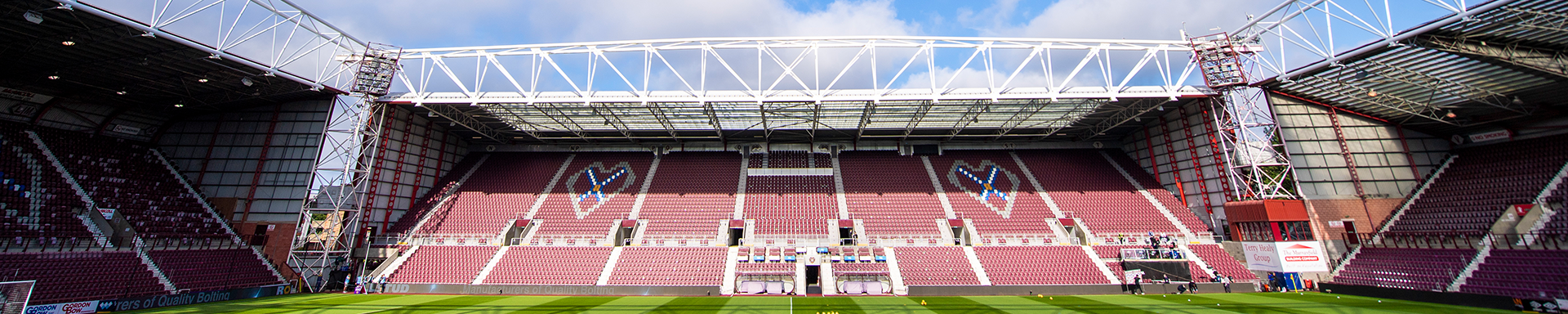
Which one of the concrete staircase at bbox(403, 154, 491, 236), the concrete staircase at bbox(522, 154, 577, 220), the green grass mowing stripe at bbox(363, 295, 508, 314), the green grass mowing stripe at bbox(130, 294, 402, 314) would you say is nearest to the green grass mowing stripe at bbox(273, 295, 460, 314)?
the green grass mowing stripe at bbox(363, 295, 508, 314)

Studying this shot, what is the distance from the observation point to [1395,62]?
789 inches

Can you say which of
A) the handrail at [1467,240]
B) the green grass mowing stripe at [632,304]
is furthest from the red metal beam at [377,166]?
the handrail at [1467,240]

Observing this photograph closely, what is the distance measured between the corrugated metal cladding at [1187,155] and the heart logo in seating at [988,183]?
7605 millimetres

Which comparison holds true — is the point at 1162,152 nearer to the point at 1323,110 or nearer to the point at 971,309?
the point at 1323,110

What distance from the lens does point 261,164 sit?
2698 cm

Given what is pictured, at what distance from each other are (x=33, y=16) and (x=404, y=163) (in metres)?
14.2

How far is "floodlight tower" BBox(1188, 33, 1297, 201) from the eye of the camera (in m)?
24.0

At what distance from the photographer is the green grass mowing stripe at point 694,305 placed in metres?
17.2

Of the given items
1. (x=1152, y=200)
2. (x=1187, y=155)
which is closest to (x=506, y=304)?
(x=1152, y=200)

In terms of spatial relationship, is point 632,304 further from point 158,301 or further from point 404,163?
point 404,163

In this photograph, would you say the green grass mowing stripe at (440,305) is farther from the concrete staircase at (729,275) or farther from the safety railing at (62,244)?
the safety railing at (62,244)

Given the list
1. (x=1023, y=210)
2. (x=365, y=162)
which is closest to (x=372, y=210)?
(x=365, y=162)

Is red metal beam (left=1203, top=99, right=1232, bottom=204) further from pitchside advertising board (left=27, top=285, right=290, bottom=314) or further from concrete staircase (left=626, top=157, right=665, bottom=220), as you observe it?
pitchside advertising board (left=27, top=285, right=290, bottom=314)

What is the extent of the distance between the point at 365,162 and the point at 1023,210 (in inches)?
1314
